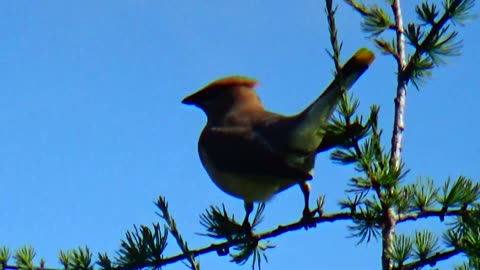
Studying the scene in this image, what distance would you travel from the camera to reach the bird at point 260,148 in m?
4.00

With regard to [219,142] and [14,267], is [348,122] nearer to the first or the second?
[14,267]

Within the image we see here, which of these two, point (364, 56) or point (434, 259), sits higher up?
point (364, 56)

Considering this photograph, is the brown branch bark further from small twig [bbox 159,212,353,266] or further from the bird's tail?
small twig [bbox 159,212,353,266]

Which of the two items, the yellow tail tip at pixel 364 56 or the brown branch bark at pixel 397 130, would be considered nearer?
the brown branch bark at pixel 397 130

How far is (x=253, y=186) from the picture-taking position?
14.3 ft

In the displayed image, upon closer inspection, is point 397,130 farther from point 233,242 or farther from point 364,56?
point 233,242

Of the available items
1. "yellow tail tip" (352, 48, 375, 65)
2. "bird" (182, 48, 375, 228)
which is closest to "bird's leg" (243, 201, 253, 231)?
"bird" (182, 48, 375, 228)

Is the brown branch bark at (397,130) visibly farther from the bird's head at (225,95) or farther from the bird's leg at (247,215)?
the bird's head at (225,95)

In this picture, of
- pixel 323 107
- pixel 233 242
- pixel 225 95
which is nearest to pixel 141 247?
pixel 233 242

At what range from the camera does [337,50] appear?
2025 mm

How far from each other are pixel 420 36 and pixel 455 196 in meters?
0.49

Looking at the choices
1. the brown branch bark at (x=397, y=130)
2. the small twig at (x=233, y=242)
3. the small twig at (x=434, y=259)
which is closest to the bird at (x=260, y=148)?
the small twig at (x=233, y=242)

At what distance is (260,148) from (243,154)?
137 millimetres

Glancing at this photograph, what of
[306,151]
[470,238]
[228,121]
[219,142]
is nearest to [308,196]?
[306,151]
